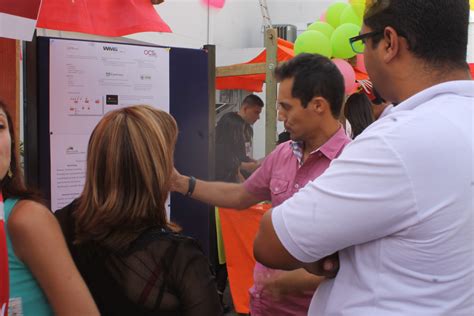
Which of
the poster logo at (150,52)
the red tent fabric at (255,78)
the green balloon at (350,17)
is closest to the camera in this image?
the poster logo at (150,52)

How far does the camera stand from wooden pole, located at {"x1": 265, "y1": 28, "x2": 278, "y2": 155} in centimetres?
416

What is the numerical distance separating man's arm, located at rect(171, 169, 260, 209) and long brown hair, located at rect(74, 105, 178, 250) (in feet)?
3.08

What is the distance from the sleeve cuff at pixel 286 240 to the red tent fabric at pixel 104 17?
74.7 inches

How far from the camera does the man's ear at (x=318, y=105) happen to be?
2.14m

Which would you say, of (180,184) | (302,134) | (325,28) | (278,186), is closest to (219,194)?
(180,184)

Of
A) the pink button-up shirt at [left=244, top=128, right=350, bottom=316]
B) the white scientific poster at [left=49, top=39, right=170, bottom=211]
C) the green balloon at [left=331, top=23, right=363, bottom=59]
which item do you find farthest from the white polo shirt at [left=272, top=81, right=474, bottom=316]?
the green balloon at [left=331, top=23, right=363, bottom=59]

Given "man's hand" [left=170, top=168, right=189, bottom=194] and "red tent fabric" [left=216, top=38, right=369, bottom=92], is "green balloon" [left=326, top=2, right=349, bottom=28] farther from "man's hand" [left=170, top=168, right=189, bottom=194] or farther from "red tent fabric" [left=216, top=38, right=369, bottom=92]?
"man's hand" [left=170, top=168, right=189, bottom=194]

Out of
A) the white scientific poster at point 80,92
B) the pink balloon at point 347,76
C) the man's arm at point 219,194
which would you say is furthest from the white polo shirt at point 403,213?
the pink balloon at point 347,76

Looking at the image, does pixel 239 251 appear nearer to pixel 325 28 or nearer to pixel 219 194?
pixel 219 194

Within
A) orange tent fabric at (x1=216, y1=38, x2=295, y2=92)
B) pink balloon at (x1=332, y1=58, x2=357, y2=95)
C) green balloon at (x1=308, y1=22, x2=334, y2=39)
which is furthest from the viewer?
orange tent fabric at (x1=216, y1=38, x2=295, y2=92)

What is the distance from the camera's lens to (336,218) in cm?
98

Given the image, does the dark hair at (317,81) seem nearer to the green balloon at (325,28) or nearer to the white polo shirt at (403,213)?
the white polo shirt at (403,213)

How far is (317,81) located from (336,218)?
1.27 metres

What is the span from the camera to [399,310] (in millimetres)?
1000
